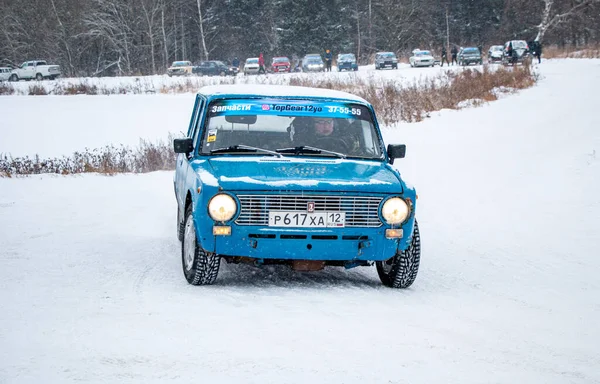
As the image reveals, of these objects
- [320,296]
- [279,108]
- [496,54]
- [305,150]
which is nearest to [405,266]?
[320,296]

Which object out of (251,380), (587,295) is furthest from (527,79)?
(251,380)

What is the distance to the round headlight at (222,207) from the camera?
21.3ft

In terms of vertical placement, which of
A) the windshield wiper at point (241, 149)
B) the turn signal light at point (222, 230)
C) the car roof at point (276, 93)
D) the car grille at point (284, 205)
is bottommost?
the turn signal light at point (222, 230)

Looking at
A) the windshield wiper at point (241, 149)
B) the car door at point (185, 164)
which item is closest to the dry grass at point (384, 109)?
the car door at point (185, 164)

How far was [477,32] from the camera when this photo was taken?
3620 inches

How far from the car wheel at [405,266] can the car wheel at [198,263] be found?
1598 millimetres

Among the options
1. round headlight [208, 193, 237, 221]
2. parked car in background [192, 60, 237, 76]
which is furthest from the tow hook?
parked car in background [192, 60, 237, 76]

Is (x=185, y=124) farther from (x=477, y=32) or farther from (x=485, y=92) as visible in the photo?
(x=477, y=32)

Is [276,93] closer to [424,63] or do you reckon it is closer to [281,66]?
[424,63]

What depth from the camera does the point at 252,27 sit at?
89312 millimetres

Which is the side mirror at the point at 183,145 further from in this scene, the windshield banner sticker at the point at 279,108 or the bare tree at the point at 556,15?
the bare tree at the point at 556,15

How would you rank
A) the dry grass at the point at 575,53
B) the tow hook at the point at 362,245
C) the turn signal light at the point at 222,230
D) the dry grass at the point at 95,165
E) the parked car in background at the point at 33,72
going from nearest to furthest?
the turn signal light at the point at 222,230, the tow hook at the point at 362,245, the dry grass at the point at 95,165, the dry grass at the point at 575,53, the parked car in background at the point at 33,72

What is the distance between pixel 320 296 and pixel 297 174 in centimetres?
106

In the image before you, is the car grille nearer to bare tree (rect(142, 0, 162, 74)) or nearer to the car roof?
the car roof
